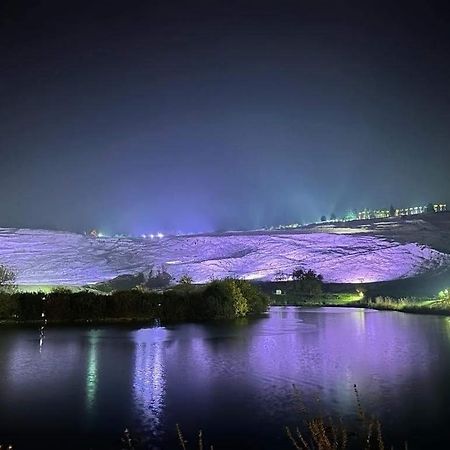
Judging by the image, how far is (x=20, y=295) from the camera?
42.2 m

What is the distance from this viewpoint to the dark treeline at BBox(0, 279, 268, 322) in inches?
1639

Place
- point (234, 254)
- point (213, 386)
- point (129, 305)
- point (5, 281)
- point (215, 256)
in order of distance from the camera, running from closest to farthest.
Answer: point (213, 386), point (129, 305), point (5, 281), point (215, 256), point (234, 254)

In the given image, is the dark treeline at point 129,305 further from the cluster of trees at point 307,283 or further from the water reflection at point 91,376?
the cluster of trees at point 307,283

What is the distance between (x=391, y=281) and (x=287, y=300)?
16.7m

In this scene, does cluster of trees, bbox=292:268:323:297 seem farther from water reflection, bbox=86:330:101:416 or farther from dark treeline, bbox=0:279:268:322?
water reflection, bbox=86:330:101:416

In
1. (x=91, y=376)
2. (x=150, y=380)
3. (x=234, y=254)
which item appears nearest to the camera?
(x=150, y=380)

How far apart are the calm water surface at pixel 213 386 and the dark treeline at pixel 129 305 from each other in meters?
12.1

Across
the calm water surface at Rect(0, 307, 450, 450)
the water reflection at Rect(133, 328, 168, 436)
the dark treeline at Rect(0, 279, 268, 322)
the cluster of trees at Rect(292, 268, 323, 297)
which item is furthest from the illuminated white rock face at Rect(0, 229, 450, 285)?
the calm water surface at Rect(0, 307, 450, 450)

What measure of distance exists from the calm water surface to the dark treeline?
12.1 m

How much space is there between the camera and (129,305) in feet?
146

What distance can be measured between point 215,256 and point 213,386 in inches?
3024

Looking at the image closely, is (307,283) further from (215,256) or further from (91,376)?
(91,376)

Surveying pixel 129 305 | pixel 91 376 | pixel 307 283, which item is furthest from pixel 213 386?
pixel 307 283

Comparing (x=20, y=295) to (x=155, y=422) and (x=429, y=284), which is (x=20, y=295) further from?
(x=429, y=284)
